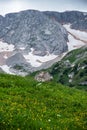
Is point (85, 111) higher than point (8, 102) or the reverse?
the reverse

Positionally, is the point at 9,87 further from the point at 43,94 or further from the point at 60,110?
the point at 60,110

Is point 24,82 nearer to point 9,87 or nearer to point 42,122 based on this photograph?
point 9,87

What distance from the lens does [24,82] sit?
3519cm

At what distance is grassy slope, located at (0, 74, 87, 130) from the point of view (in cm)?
2089

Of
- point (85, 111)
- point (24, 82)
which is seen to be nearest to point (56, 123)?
point (85, 111)

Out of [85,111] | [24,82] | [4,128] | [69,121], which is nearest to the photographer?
[4,128]

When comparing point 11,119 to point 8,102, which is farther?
point 8,102

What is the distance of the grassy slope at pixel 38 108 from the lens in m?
20.9

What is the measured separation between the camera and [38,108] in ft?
83.8

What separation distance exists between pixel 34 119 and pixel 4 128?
8.13ft

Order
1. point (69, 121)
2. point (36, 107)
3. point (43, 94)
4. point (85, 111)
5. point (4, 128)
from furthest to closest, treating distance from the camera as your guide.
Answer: point (43, 94) → point (85, 111) → point (36, 107) → point (69, 121) → point (4, 128)

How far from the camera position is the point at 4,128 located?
64.7 feet

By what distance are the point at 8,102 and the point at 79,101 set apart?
348 inches

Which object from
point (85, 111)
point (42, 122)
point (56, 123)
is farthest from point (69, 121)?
point (85, 111)
